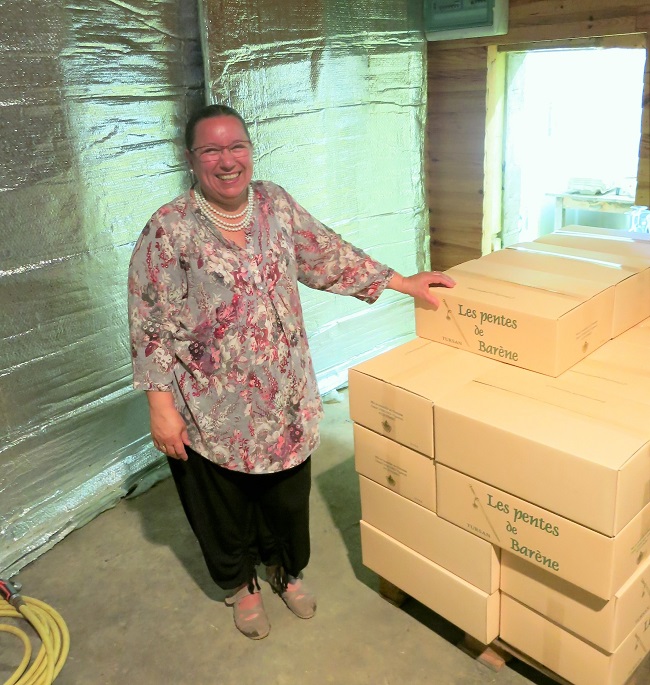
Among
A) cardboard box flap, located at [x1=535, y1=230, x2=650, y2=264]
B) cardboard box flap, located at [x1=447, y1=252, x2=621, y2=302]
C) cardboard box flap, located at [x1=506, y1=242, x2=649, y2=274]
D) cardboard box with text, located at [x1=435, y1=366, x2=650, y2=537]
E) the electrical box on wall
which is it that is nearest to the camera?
cardboard box with text, located at [x1=435, y1=366, x2=650, y2=537]

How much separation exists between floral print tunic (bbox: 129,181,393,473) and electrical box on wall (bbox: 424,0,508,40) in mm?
1519

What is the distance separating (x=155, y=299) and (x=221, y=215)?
0.23m

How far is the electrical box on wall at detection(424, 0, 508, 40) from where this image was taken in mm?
2572

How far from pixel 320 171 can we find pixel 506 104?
88 centimetres

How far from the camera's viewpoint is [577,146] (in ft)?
11.8

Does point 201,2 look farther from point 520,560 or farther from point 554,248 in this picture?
point 520,560

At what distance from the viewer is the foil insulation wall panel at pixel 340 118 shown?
2.30 meters

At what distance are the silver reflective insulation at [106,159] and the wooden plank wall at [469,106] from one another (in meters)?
0.28

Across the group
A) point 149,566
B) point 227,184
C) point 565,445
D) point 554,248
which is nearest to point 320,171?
point 554,248

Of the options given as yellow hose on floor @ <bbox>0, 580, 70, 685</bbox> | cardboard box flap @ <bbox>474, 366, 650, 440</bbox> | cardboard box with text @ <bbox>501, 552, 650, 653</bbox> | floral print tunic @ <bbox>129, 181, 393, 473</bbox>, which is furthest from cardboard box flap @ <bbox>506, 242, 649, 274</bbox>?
yellow hose on floor @ <bbox>0, 580, 70, 685</bbox>

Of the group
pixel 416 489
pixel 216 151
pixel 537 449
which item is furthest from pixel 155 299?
pixel 537 449

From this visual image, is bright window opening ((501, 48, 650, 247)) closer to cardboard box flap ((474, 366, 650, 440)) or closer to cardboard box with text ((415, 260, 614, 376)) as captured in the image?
cardboard box with text ((415, 260, 614, 376))

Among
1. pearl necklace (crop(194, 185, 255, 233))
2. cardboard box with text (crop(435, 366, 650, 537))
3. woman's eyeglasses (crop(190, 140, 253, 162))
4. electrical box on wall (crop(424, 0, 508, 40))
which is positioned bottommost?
cardboard box with text (crop(435, 366, 650, 537))

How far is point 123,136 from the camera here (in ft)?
6.85
